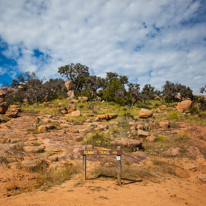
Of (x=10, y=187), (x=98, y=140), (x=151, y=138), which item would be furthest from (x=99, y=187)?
(x=151, y=138)

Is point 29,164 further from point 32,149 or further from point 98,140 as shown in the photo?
point 98,140

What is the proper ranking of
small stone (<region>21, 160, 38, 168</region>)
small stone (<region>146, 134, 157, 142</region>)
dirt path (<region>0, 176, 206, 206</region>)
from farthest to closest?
small stone (<region>146, 134, 157, 142</region>)
small stone (<region>21, 160, 38, 168</region>)
dirt path (<region>0, 176, 206, 206</region>)

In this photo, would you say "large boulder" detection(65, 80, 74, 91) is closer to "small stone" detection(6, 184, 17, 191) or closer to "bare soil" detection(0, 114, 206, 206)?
"bare soil" detection(0, 114, 206, 206)

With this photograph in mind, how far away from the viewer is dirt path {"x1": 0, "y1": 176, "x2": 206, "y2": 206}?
375cm

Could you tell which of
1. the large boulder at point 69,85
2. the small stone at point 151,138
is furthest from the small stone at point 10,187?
the large boulder at point 69,85

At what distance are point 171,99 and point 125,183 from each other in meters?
39.8

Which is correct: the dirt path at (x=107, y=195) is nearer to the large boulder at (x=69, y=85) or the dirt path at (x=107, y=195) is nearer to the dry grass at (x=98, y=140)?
the dry grass at (x=98, y=140)

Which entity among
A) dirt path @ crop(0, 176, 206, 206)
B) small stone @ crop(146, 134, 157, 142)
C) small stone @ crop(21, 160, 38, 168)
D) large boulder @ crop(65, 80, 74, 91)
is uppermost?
large boulder @ crop(65, 80, 74, 91)

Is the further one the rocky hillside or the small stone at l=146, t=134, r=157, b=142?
the small stone at l=146, t=134, r=157, b=142

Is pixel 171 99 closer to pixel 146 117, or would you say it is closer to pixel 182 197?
pixel 146 117

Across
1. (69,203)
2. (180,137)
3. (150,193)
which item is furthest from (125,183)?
(180,137)

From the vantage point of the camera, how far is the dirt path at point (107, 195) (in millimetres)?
3750

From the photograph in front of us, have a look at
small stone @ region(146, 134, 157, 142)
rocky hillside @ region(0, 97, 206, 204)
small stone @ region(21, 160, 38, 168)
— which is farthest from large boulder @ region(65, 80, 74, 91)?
small stone @ region(21, 160, 38, 168)

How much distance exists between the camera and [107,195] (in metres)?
4.20
